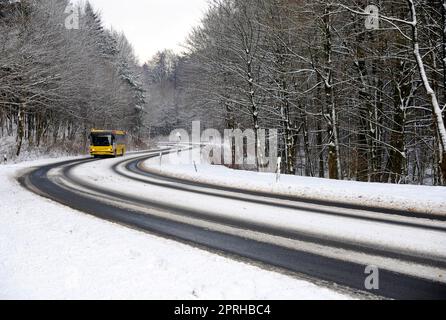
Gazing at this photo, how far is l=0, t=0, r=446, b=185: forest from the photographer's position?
14.4m

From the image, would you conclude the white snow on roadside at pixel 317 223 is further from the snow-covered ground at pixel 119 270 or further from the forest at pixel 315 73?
the forest at pixel 315 73

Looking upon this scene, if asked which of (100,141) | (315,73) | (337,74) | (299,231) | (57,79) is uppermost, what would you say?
(57,79)

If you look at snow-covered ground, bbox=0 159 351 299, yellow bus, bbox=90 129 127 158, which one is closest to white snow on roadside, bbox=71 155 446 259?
snow-covered ground, bbox=0 159 351 299

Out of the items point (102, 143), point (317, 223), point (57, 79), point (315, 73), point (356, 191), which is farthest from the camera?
point (102, 143)

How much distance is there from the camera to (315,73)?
669 inches

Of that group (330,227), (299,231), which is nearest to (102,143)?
(299,231)

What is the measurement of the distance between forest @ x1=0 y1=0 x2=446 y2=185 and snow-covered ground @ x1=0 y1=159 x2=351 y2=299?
10.2 metres

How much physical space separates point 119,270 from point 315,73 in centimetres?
1481

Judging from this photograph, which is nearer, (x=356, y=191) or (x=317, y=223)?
(x=317, y=223)
